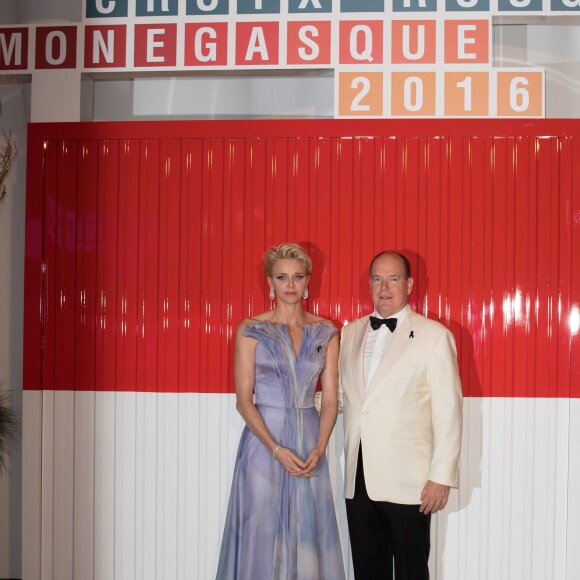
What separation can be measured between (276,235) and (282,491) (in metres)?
1.21

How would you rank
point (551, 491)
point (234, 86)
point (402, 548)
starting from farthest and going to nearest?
point (234, 86)
point (551, 491)
point (402, 548)

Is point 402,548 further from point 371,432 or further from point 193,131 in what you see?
point 193,131

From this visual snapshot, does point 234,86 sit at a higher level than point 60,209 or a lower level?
higher

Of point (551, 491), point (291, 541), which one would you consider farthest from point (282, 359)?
point (551, 491)

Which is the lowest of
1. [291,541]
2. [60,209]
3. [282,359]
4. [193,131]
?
[291,541]

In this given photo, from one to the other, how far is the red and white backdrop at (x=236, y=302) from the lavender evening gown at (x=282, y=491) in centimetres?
41

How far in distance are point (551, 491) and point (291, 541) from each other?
1.30m

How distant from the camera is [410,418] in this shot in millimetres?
2781

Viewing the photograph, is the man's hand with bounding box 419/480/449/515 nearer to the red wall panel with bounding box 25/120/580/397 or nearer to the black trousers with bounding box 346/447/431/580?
the black trousers with bounding box 346/447/431/580

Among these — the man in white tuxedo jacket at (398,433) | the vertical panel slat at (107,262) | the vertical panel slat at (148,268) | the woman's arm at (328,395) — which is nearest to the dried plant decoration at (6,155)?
the vertical panel slat at (107,262)

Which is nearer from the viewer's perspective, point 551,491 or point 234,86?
point 551,491

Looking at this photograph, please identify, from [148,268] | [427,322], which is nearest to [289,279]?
[427,322]

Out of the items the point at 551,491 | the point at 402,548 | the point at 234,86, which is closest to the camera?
the point at 402,548

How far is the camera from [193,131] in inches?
135
